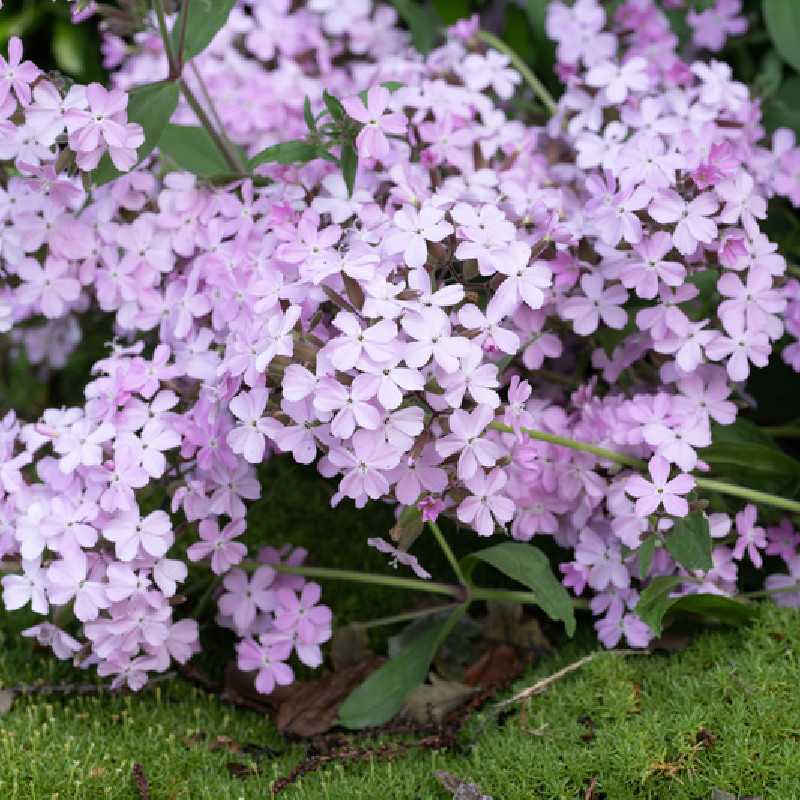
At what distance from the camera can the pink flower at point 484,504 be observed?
6.04 ft

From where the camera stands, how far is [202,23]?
216cm

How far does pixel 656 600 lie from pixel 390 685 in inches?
18.2

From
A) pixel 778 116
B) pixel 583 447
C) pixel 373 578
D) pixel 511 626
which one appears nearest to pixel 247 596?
pixel 373 578

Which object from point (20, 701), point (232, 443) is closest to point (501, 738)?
point (232, 443)

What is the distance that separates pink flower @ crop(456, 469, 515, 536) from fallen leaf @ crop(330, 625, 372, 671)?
0.52 metres

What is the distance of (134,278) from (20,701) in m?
0.78

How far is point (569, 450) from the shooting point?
83.7 inches

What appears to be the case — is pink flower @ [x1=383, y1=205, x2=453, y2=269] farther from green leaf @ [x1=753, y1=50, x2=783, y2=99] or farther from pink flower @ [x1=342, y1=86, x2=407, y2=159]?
green leaf @ [x1=753, y1=50, x2=783, y2=99]

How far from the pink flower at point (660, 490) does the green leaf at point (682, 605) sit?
0.48 ft

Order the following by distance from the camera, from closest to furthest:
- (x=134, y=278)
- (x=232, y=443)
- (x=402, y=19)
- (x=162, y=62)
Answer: (x=232, y=443) → (x=134, y=278) → (x=162, y=62) → (x=402, y=19)

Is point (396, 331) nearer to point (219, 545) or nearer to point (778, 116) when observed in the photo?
point (219, 545)

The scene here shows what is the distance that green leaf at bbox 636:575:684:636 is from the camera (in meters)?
1.96

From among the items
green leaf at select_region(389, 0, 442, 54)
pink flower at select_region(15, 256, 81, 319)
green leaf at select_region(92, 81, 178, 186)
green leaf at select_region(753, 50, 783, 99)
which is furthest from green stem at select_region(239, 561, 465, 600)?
green leaf at select_region(389, 0, 442, 54)

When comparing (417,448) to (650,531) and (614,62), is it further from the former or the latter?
(614,62)
